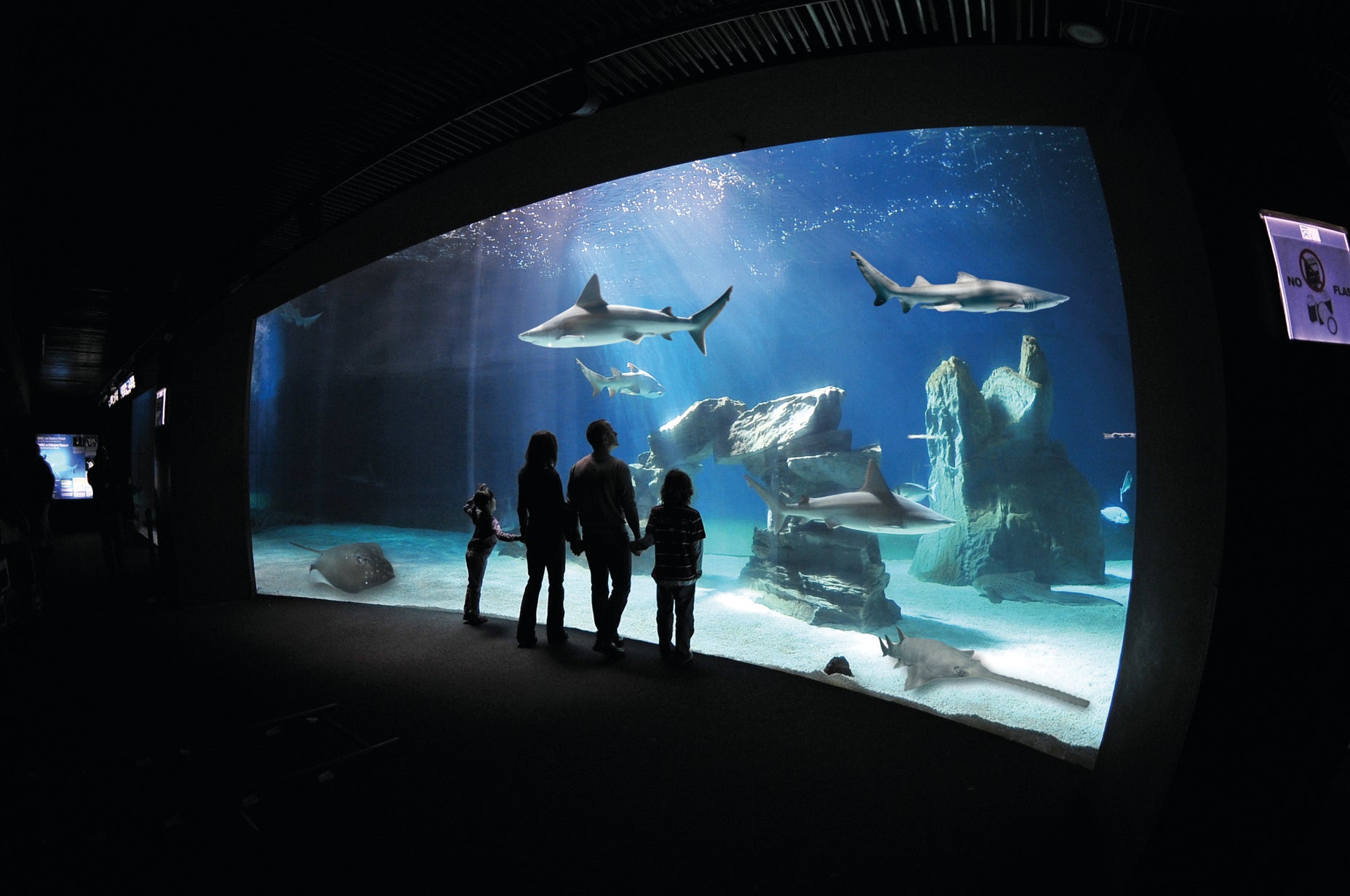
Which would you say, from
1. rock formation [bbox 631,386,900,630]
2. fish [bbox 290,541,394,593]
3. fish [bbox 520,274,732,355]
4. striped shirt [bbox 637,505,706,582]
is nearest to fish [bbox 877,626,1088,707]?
striped shirt [bbox 637,505,706,582]

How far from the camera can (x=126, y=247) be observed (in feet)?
17.1

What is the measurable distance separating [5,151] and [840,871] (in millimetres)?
5933

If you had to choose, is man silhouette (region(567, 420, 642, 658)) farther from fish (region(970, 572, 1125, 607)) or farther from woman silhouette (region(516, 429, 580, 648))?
fish (region(970, 572, 1125, 607))

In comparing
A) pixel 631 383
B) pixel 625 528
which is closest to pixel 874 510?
pixel 625 528

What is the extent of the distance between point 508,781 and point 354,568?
884 cm

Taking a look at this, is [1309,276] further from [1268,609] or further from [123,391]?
[123,391]

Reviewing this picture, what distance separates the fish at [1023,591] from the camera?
43.0ft

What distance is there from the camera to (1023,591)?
43.8 feet

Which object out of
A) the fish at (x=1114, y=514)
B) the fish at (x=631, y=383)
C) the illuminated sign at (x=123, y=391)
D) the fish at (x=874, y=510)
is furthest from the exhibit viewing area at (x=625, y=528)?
the fish at (x=1114, y=514)

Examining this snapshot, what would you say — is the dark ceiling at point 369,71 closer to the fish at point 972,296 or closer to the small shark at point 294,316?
the fish at point 972,296

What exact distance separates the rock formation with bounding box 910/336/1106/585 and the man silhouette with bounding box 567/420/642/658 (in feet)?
38.9

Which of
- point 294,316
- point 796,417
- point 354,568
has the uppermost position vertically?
point 294,316

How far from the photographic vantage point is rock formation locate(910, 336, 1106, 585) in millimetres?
13625

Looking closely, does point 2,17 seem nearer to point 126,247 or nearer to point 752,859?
point 126,247
